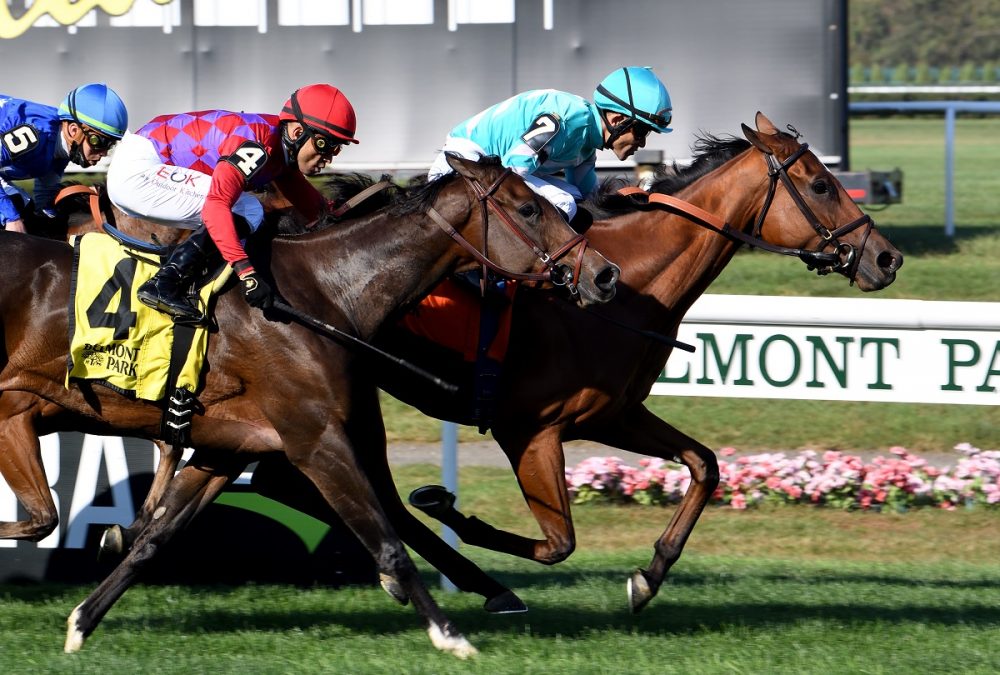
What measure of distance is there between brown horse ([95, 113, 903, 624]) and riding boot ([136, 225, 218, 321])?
0.76 meters

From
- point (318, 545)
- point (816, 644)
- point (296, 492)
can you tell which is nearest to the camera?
point (816, 644)

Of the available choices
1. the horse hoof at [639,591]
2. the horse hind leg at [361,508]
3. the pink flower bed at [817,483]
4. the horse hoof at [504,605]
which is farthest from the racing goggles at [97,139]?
the pink flower bed at [817,483]

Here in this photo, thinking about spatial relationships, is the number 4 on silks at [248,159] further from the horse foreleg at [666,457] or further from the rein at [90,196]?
the horse foreleg at [666,457]

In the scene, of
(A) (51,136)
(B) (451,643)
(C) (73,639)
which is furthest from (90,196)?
(B) (451,643)

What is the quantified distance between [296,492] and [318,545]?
18.7 inches

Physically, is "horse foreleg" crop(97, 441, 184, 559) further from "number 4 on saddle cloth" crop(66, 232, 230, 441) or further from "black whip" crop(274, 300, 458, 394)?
"black whip" crop(274, 300, 458, 394)

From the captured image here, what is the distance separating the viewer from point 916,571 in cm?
655

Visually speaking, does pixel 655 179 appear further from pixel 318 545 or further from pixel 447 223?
pixel 318 545

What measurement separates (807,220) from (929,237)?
32.3 ft

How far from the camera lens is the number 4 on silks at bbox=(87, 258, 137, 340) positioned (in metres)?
4.91

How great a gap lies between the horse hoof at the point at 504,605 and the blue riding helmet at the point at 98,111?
231 cm

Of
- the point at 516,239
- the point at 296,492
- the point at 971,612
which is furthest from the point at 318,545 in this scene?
the point at 971,612

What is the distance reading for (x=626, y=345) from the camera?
5461 millimetres

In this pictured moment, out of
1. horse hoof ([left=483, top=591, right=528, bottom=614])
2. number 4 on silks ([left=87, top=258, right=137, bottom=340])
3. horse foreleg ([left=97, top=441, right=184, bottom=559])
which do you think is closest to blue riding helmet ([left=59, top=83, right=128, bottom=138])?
number 4 on silks ([left=87, top=258, right=137, bottom=340])
